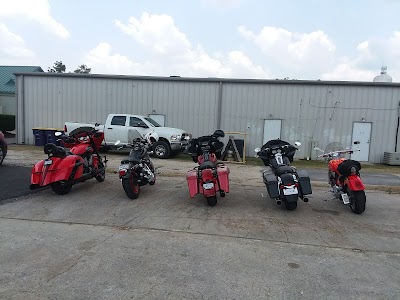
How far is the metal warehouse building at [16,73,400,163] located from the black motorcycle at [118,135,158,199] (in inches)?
390

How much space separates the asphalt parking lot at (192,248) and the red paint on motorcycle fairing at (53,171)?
0.40 m

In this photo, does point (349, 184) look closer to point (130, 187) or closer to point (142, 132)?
point (130, 187)

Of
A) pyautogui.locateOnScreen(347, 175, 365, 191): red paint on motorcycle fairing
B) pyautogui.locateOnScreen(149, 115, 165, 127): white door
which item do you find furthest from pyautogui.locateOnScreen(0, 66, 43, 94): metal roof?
pyautogui.locateOnScreen(347, 175, 365, 191): red paint on motorcycle fairing

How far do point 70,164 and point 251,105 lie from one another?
37.8 ft

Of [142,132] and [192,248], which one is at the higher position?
[142,132]

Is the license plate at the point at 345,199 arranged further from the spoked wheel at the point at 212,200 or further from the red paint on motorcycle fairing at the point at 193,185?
the red paint on motorcycle fairing at the point at 193,185

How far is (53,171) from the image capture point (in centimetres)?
645

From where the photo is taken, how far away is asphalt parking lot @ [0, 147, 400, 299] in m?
3.16

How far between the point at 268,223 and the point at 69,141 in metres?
4.91

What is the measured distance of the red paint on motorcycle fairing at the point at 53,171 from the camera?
6.34 metres

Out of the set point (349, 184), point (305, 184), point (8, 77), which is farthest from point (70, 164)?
point (8, 77)

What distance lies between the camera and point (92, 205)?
6.13 meters

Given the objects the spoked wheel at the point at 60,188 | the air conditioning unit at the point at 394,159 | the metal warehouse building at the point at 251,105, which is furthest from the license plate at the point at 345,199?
the air conditioning unit at the point at 394,159

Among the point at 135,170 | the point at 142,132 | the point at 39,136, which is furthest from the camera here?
the point at 39,136
